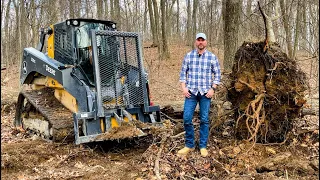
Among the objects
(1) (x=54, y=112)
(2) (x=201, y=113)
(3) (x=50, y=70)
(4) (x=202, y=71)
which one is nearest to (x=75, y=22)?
(3) (x=50, y=70)

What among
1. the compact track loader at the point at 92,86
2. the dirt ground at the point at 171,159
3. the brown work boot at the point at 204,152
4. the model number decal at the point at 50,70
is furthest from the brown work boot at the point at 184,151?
the model number decal at the point at 50,70

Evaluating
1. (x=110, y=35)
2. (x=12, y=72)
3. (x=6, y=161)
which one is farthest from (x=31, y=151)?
(x=12, y=72)

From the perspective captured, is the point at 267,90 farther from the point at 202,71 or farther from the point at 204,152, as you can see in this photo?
the point at 204,152

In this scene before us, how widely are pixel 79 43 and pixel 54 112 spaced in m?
1.54

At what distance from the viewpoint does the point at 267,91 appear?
18.5ft

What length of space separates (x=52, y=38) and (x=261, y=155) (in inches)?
203

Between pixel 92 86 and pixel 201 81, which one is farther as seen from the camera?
pixel 92 86

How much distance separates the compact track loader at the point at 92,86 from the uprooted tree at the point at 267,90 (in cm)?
190

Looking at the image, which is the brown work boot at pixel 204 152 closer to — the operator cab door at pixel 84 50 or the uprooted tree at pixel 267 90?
the uprooted tree at pixel 267 90

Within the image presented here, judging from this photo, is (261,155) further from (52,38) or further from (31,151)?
(52,38)

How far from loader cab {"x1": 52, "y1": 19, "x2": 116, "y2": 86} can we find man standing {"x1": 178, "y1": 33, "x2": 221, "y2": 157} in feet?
7.56

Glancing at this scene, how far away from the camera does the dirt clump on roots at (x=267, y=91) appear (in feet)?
18.2

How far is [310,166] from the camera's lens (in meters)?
4.70

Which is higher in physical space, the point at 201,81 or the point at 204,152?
the point at 201,81
